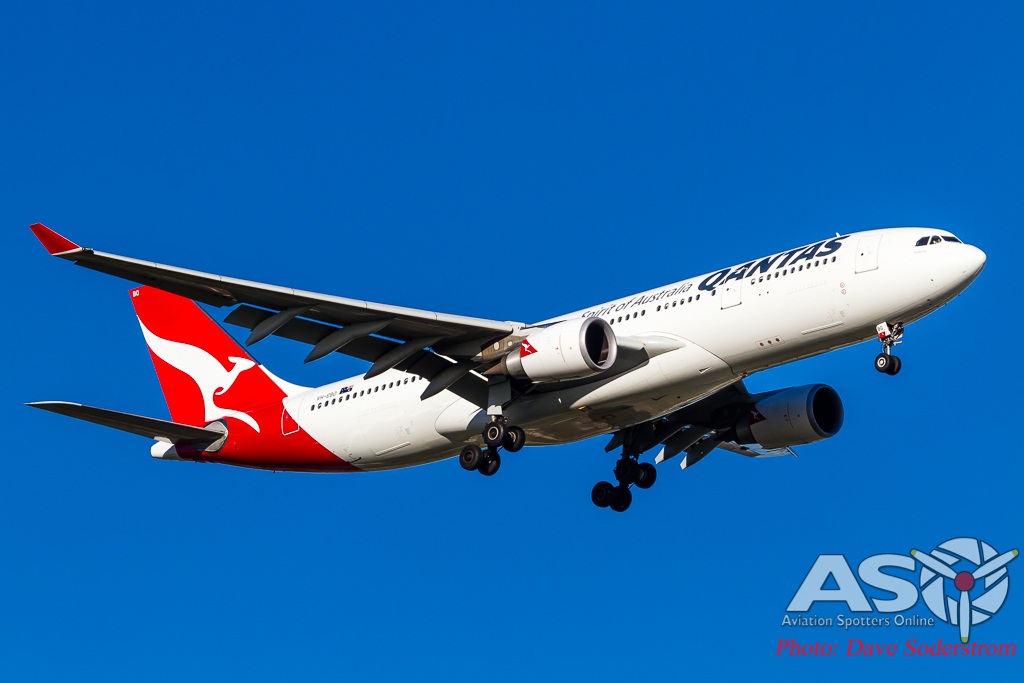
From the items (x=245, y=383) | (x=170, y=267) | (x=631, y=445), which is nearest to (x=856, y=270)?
(x=631, y=445)

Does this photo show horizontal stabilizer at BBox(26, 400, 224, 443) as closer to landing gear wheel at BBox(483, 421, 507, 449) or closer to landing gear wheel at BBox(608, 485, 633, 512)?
landing gear wheel at BBox(483, 421, 507, 449)

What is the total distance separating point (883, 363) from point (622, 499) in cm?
1019

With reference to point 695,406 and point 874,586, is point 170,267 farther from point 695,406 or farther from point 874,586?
point 874,586

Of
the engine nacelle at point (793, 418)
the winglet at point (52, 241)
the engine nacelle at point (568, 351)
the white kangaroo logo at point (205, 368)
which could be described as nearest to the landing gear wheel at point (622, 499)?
the engine nacelle at point (793, 418)

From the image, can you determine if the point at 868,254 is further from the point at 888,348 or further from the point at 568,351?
the point at 568,351

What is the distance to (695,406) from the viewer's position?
123 feet

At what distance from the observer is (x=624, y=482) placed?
124 ft

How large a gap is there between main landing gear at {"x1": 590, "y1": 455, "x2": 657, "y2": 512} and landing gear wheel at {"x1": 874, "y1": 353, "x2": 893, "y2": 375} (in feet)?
30.8

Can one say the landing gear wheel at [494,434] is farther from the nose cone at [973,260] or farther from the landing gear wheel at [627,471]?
the nose cone at [973,260]

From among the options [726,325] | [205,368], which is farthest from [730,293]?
[205,368]

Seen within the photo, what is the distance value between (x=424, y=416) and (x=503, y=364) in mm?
2902

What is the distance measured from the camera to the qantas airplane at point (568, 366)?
2988 centimetres

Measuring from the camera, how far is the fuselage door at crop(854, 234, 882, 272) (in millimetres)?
29906

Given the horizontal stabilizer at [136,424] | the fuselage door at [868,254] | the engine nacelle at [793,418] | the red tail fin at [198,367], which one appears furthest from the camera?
the red tail fin at [198,367]
